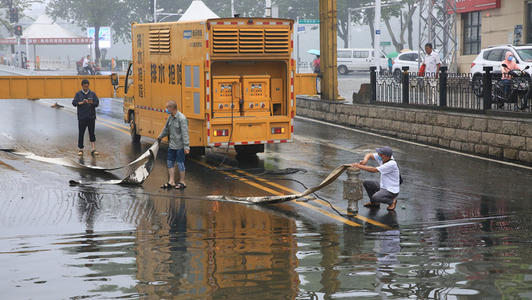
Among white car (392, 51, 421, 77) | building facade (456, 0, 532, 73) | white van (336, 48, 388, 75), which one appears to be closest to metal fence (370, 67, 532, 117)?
building facade (456, 0, 532, 73)

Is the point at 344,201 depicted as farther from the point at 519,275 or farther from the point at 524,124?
the point at 524,124

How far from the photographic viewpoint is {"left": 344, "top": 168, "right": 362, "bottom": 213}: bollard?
1095cm

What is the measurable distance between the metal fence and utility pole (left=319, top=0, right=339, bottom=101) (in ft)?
6.99

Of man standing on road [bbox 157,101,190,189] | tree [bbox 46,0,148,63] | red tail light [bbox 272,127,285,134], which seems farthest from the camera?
tree [bbox 46,0,148,63]

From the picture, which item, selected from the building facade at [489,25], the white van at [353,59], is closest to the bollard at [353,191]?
the building facade at [489,25]

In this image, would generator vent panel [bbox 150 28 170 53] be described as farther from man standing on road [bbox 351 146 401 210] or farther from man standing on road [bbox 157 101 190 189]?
man standing on road [bbox 351 146 401 210]

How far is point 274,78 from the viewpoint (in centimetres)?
1694

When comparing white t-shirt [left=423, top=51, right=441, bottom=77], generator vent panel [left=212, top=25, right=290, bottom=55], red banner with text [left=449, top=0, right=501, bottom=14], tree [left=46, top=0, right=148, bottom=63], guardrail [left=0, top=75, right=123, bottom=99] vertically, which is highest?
tree [left=46, top=0, right=148, bottom=63]

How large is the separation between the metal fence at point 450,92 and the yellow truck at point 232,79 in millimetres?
4752

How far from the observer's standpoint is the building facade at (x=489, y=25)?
3506cm

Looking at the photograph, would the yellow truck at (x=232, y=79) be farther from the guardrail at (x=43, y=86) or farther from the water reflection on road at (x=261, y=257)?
the guardrail at (x=43, y=86)

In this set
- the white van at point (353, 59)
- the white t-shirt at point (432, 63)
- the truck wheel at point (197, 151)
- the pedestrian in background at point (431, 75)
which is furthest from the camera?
the white van at point (353, 59)

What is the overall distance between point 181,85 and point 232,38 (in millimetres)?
1623

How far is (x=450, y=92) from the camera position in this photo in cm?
1948
